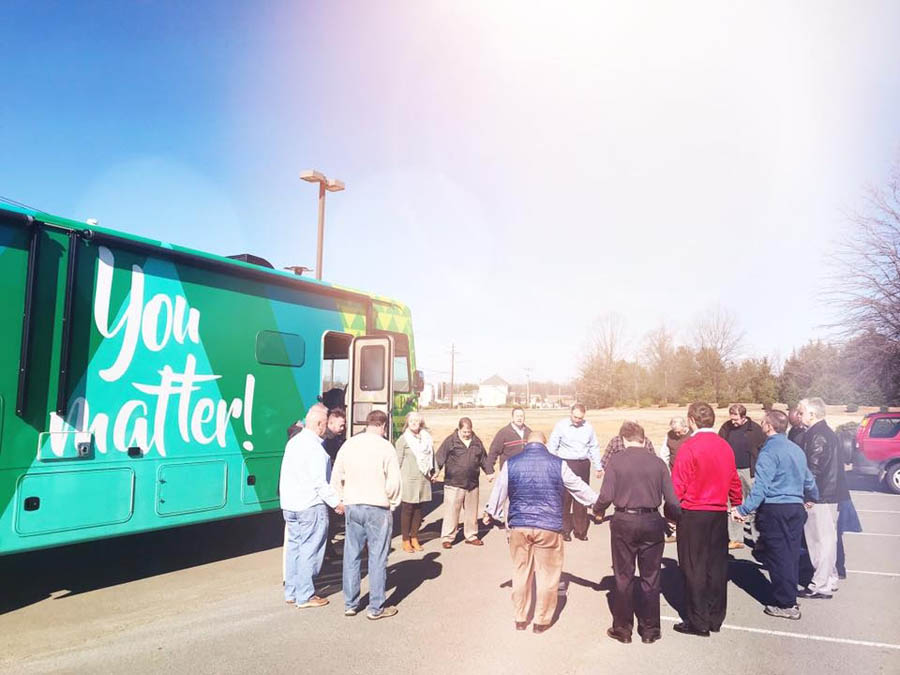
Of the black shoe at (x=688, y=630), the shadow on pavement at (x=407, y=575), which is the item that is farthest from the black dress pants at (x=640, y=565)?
the shadow on pavement at (x=407, y=575)

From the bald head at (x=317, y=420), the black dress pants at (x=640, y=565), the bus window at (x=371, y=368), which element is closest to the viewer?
the black dress pants at (x=640, y=565)

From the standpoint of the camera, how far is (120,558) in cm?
796

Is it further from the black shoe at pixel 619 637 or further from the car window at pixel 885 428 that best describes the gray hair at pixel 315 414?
the car window at pixel 885 428

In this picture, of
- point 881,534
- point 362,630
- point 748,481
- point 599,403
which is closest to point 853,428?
point 881,534

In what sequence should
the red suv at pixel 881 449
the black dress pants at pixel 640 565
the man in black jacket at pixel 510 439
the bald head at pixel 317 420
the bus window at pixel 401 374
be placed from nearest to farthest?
the black dress pants at pixel 640 565
the bald head at pixel 317 420
the man in black jacket at pixel 510 439
the bus window at pixel 401 374
the red suv at pixel 881 449

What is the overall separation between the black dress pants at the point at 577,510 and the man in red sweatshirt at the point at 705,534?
368 centimetres

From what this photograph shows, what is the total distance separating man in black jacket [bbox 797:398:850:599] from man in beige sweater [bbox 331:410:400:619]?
4.33 m

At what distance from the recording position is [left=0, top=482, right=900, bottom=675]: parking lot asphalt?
4.76 metres

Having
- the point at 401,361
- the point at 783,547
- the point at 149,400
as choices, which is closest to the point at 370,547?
the point at 149,400

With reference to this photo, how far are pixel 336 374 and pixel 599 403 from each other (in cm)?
5284

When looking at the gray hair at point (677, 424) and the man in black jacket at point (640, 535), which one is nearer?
the man in black jacket at point (640, 535)

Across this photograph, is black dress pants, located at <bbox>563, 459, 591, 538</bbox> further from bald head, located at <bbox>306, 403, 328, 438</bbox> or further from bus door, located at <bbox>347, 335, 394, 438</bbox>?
bald head, located at <bbox>306, 403, 328, 438</bbox>

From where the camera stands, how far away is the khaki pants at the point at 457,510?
897cm

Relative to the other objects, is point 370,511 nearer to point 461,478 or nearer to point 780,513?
point 461,478
